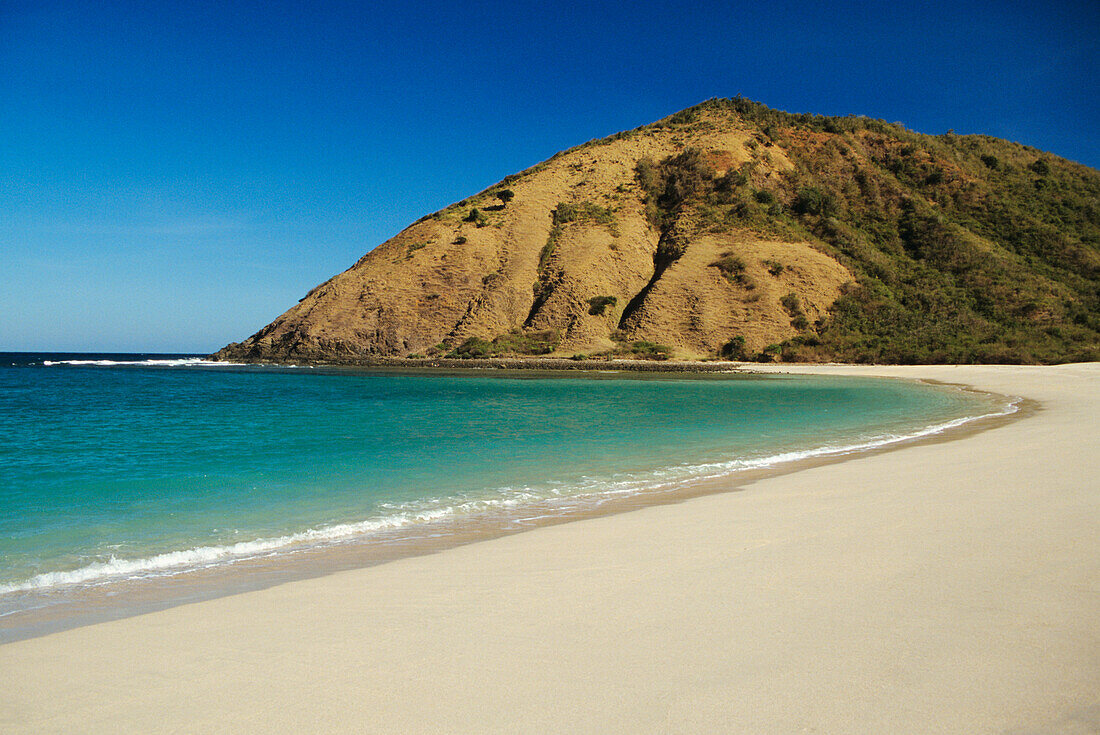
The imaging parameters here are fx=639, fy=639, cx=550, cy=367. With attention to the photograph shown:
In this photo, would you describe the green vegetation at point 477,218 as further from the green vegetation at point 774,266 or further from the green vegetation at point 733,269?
the green vegetation at point 774,266

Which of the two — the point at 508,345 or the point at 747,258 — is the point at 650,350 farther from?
the point at 747,258

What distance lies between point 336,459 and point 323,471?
1.33m

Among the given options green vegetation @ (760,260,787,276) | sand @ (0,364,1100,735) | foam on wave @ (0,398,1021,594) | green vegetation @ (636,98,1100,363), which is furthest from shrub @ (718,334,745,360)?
sand @ (0,364,1100,735)

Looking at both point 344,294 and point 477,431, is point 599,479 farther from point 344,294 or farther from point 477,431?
point 344,294

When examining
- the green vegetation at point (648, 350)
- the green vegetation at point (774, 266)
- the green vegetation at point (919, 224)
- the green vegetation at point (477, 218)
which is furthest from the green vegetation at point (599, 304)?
the green vegetation at point (477, 218)

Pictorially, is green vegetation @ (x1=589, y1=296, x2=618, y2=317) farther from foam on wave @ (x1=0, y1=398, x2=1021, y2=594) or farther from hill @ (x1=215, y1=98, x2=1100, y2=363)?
foam on wave @ (x1=0, y1=398, x2=1021, y2=594)

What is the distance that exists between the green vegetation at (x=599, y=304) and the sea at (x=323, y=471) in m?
36.6

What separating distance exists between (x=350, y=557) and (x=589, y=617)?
3075 millimetres

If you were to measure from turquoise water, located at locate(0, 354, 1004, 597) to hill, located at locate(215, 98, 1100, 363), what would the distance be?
3202 centimetres

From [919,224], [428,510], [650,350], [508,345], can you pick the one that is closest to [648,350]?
[650,350]

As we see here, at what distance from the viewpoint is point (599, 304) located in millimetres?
62469

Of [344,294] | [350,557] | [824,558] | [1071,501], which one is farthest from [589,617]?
[344,294]

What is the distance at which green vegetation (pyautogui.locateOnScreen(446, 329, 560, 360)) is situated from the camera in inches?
2379

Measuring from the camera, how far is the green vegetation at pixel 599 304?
62.3m
